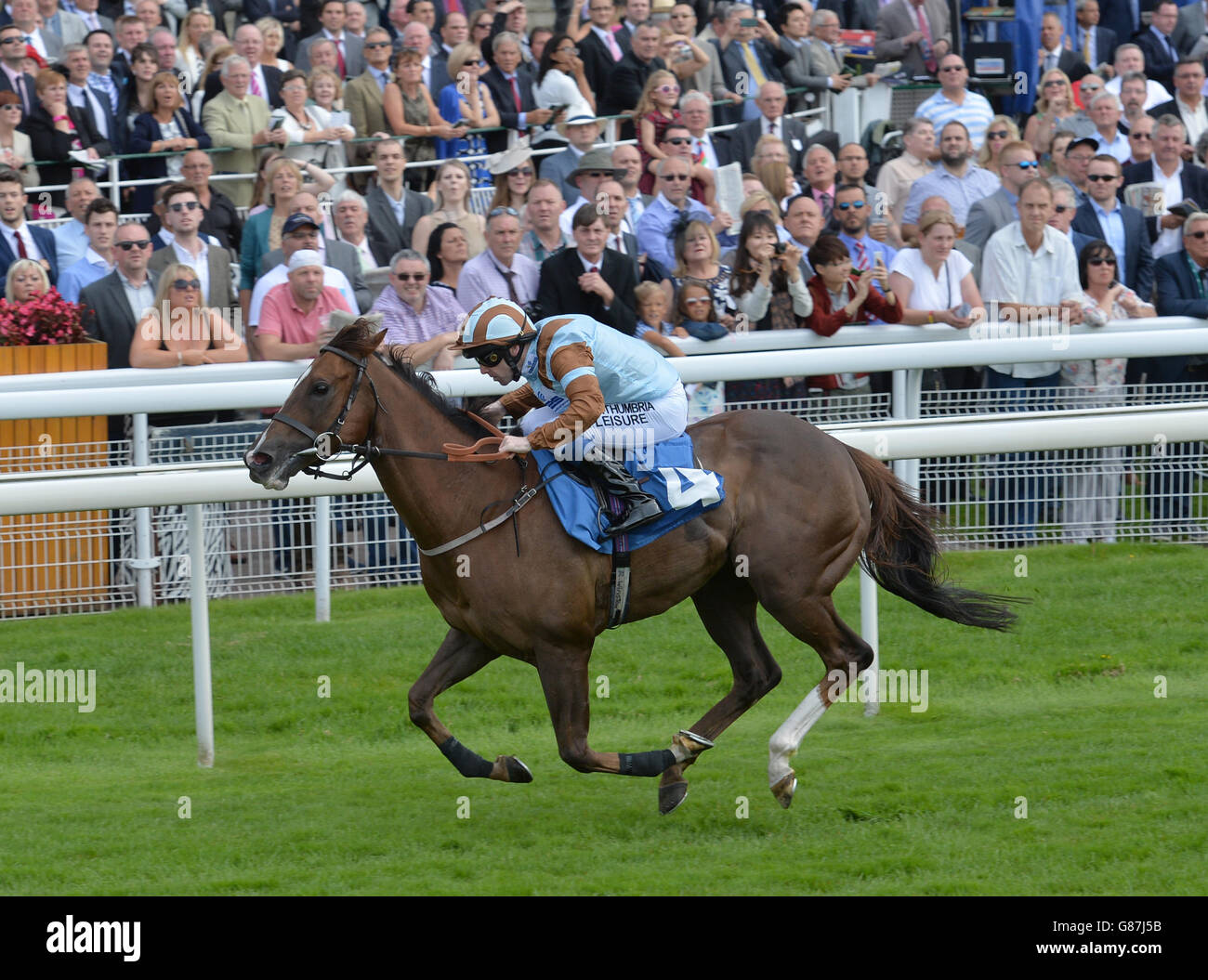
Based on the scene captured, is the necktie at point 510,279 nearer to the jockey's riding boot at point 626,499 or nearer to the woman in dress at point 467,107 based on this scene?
the woman in dress at point 467,107

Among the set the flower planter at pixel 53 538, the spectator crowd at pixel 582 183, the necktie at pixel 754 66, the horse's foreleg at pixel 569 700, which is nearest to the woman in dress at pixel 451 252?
the spectator crowd at pixel 582 183

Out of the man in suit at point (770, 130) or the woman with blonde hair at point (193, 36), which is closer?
the woman with blonde hair at point (193, 36)

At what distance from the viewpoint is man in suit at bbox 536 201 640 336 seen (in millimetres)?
7898

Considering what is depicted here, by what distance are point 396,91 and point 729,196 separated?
214cm

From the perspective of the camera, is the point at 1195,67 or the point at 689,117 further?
the point at 1195,67

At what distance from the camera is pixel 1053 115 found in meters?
11.6

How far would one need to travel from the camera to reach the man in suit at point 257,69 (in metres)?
10.5

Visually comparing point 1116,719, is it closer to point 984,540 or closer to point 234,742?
point 984,540

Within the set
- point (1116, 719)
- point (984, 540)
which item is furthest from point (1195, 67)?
point (1116, 719)

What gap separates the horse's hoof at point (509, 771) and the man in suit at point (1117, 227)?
5388 millimetres

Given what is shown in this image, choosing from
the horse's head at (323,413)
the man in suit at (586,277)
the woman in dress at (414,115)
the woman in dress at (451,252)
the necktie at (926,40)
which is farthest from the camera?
the necktie at (926,40)

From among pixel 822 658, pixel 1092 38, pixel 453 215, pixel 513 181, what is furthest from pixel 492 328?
pixel 1092 38

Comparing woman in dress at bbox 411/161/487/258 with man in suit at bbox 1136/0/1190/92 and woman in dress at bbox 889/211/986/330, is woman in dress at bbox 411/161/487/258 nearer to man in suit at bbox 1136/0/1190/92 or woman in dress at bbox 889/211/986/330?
woman in dress at bbox 889/211/986/330

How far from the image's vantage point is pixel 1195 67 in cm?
1198
